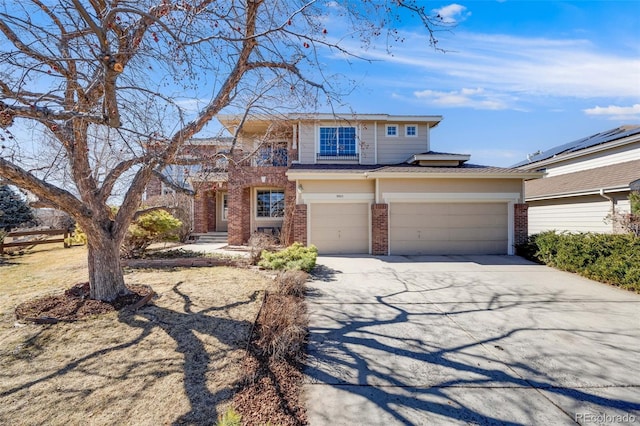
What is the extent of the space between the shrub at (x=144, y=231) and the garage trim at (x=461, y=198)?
8.23m

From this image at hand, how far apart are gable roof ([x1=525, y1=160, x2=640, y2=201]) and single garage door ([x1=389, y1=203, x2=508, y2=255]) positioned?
3.99 metres

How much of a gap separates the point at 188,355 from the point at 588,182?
1660 centimetres

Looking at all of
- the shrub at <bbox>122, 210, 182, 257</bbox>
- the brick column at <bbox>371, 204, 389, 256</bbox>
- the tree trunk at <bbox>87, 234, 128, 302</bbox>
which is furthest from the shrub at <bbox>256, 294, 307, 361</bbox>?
the shrub at <bbox>122, 210, 182, 257</bbox>

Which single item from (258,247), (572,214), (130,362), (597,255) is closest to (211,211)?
(258,247)

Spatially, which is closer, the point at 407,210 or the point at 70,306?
the point at 70,306

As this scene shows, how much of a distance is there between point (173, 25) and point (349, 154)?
11.0 metres

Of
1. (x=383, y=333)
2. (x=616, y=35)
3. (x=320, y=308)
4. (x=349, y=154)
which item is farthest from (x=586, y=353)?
(x=349, y=154)

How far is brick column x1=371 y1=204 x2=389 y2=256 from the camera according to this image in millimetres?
11383

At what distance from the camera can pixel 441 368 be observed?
11.3 feet

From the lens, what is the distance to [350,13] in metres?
4.61

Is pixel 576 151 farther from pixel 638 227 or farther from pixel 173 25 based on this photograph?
pixel 173 25

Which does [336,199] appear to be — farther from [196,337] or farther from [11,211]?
[11,211]

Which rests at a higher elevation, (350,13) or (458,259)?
(350,13)

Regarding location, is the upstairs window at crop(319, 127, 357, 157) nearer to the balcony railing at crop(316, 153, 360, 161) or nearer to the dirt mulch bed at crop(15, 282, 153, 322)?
the balcony railing at crop(316, 153, 360, 161)
